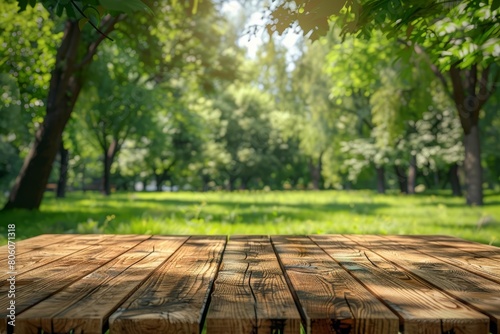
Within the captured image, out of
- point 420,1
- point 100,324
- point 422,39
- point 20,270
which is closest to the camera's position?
point 100,324

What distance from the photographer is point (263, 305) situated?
1.73 metres

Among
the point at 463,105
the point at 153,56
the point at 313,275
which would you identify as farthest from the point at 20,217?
the point at 463,105

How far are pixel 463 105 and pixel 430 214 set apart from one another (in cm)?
356

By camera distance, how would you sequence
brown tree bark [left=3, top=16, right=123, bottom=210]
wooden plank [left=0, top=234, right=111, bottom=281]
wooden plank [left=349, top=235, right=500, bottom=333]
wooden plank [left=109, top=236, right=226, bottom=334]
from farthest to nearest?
brown tree bark [left=3, top=16, right=123, bottom=210] < wooden plank [left=0, top=234, right=111, bottom=281] < wooden plank [left=349, top=235, right=500, bottom=333] < wooden plank [left=109, top=236, right=226, bottom=334]

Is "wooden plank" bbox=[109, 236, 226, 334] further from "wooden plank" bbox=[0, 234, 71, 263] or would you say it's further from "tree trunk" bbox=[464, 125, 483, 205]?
"tree trunk" bbox=[464, 125, 483, 205]

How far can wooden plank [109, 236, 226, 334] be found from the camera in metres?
1.57

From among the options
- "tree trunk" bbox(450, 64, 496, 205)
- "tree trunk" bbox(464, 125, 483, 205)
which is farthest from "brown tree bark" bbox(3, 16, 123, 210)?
"tree trunk" bbox(464, 125, 483, 205)

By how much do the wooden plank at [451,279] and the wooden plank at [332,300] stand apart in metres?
0.34

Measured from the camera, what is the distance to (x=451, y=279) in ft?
7.33

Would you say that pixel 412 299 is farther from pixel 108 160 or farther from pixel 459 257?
pixel 108 160

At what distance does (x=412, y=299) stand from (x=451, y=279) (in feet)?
1.64

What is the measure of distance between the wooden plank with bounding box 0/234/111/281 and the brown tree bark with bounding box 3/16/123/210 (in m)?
8.04

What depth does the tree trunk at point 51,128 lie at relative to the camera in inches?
447

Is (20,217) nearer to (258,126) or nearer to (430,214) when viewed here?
(430,214)
